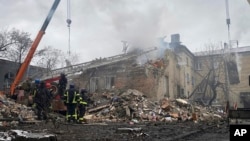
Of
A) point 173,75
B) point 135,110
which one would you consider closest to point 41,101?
point 135,110

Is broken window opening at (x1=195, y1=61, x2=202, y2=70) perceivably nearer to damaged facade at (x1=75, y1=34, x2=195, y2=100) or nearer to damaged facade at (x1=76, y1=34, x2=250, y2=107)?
damaged facade at (x1=76, y1=34, x2=250, y2=107)

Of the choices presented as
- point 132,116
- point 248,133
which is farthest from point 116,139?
point 132,116

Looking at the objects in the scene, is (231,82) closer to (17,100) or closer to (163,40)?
(163,40)

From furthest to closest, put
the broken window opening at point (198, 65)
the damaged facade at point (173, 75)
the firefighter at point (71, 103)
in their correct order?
the broken window opening at point (198, 65) → the damaged facade at point (173, 75) → the firefighter at point (71, 103)

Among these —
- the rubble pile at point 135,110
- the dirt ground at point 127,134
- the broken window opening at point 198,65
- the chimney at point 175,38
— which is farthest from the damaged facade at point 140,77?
the dirt ground at point 127,134

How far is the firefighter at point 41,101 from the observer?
15.3 metres

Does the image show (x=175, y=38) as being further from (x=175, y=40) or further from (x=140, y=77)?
(x=140, y=77)

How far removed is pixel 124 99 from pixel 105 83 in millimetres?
8022

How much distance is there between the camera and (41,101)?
50.6ft

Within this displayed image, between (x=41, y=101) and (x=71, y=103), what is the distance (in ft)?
7.19

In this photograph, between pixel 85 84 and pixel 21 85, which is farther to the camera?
pixel 85 84

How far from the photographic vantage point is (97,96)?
27.6 meters

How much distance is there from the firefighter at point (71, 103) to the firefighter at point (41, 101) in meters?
1.81

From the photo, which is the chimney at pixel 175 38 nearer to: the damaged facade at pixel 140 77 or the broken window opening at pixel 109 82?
the damaged facade at pixel 140 77
